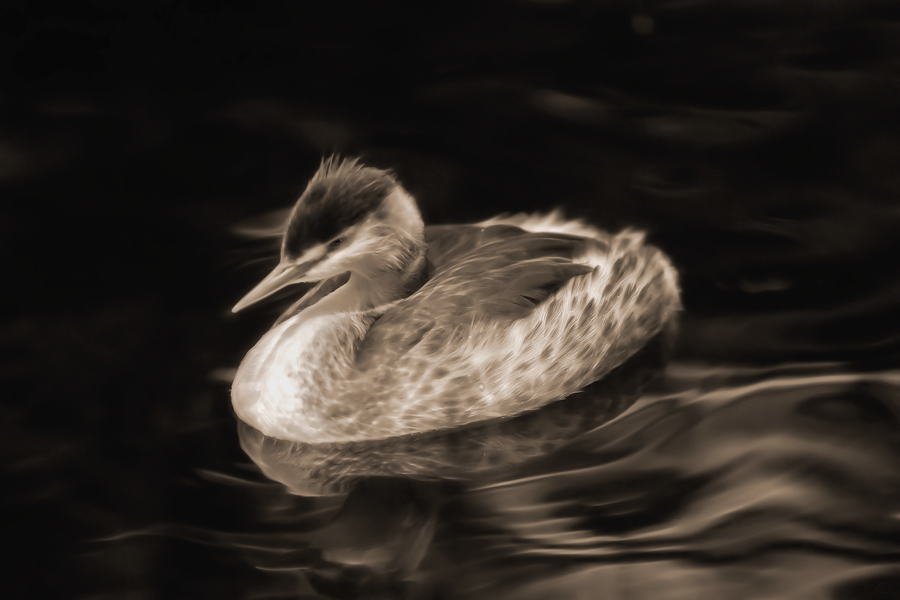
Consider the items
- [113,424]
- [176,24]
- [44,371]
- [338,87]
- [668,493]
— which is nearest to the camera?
[668,493]

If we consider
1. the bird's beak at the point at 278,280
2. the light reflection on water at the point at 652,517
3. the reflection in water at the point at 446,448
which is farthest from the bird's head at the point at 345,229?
the light reflection on water at the point at 652,517

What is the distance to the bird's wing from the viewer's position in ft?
10.5

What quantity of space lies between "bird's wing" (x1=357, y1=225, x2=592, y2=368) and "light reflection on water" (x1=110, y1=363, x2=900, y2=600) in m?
0.54

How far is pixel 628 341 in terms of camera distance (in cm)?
357

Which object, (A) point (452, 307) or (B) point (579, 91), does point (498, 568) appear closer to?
(A) point (452, 307)

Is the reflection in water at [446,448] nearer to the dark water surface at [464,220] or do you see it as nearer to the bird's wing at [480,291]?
the dark water surface at [464,220]

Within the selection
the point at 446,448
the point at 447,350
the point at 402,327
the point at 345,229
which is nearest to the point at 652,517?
the point at 446,448

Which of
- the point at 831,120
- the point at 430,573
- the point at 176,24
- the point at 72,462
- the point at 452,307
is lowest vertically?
the point at 430,573

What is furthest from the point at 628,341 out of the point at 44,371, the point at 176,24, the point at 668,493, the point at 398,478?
the point at 176,24

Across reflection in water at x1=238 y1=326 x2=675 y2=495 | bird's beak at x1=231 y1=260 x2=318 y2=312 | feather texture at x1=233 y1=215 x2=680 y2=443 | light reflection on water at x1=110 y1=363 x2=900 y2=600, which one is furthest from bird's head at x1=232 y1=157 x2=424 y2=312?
light reflection on water at x1=110 y1=363 x2=900 y2=600

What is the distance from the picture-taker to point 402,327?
3.22 m

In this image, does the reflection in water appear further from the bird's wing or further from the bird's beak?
the bird's beak

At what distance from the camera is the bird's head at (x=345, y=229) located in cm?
307

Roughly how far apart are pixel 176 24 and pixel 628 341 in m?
3.72
